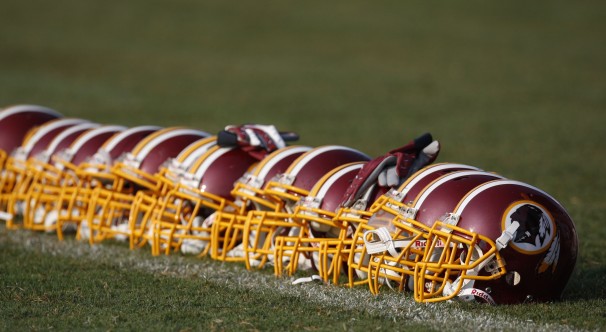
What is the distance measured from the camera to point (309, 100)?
15.9 m

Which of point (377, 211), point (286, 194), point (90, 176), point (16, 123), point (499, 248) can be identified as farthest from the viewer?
point (16, 123)

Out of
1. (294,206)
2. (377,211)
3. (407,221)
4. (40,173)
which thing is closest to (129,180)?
(40,173)

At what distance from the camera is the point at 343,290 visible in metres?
4.79

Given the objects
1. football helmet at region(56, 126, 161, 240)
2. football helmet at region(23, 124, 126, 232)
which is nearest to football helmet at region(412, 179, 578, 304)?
football helmet at region(56, 126, 161, 240)

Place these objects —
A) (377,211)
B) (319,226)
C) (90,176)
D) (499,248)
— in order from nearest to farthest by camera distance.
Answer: (499,248)
(377,211)
(319,226)
(90,176)

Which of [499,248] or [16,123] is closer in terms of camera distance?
[499,248]

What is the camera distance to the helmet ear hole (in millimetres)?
4289

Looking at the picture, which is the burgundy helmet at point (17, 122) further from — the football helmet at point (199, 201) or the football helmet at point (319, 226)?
the football helmet at point (319, 226)

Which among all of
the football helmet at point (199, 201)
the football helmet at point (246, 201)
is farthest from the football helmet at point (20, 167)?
the football helmet at point (246, 201)

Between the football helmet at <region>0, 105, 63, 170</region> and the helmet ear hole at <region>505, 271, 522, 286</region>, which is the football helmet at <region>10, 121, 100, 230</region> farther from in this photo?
the helmet ear hole at <region>505, 271, 522, 286</region>

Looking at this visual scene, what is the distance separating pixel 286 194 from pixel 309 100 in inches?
424

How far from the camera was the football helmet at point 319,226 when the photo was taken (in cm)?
495

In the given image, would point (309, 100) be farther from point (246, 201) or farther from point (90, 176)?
point (246, 201)

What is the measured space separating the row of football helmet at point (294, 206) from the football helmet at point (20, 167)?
0.01m
